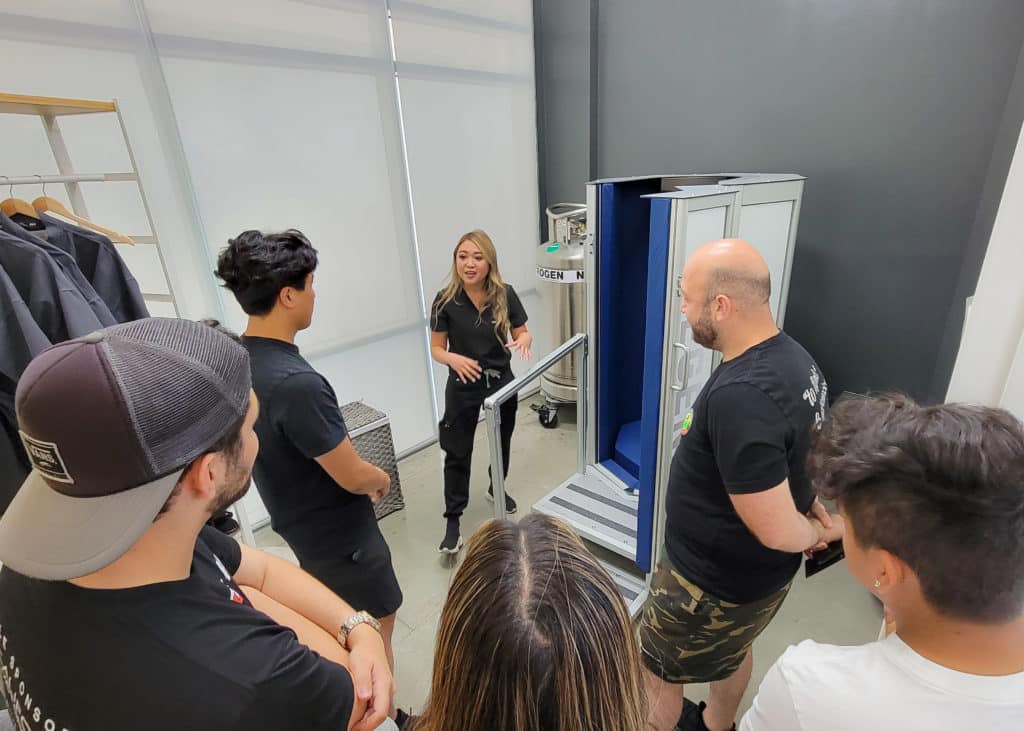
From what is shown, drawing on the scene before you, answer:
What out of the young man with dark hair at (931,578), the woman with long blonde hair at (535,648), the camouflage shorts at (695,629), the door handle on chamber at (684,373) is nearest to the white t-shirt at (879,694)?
the young man with dark hair at (931,578)

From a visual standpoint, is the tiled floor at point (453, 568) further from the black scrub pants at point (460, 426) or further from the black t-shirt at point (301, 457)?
the black t-shirt at point (301, 457)

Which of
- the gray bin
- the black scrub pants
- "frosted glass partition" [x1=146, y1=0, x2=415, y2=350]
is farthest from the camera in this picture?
the gray bin

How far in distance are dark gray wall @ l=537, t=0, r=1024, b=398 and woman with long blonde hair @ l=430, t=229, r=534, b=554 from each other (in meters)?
1.64

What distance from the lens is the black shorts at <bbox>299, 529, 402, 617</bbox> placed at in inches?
59.9

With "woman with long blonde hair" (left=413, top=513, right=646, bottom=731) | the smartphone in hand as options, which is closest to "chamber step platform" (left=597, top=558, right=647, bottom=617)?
the smartphone in hand

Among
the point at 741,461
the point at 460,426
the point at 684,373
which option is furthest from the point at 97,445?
the point at 460,426

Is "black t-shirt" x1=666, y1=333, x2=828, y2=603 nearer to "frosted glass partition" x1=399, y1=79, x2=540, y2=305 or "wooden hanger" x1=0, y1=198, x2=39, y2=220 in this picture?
"wooden hanger" x1=0, y1=198, x2=39, y2=220

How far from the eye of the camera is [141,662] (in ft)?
1.99

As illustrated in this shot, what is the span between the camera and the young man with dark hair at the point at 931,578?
0.61 meters

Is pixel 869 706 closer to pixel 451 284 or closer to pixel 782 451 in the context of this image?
pixel 782 451

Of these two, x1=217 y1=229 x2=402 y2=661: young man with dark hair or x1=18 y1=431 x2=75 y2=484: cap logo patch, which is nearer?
x1=18 y1=431 x2=75 y2=484: cap logo patch

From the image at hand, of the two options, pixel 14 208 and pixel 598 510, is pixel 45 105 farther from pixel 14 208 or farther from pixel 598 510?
pixel 598 510

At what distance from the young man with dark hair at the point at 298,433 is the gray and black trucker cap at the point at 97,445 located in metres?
0.64

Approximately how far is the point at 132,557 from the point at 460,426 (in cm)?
194
